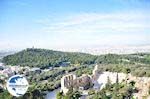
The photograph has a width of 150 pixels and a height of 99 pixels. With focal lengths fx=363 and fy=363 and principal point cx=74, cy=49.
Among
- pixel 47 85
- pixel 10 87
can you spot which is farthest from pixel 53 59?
pixel 10 87

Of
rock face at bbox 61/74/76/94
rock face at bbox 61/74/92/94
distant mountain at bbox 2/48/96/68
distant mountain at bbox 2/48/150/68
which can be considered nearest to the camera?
rock face at bbox 61/74/76/94

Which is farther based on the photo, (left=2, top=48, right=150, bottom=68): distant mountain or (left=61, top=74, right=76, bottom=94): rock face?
(left=2, top=48, right=150, bottom=68): distant mountain

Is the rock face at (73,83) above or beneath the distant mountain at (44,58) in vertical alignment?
beneath

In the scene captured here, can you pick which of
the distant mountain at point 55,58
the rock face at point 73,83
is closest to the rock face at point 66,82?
the rock face at point 73,83

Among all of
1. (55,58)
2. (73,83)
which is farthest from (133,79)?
(55,58)

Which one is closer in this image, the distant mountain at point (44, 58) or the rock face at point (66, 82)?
the rock face at point (66, 82)

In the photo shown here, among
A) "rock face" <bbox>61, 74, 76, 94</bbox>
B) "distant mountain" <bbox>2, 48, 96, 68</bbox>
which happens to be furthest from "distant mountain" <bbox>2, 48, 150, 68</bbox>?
"rock face" <bbox>61, 74, 76, 94</bbox>

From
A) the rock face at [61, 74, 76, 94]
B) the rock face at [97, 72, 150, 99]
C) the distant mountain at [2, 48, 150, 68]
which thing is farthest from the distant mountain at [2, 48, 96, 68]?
the rock face at [97, 72, 150, 99]

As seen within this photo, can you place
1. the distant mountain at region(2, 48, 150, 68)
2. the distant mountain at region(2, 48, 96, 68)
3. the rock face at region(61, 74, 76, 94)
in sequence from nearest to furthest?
the rock face at region(61, 74, 76, 94)
the distant mountain at region(2, 48, 150, 68)
the distant mountain at region(2, 48, 96, 68)

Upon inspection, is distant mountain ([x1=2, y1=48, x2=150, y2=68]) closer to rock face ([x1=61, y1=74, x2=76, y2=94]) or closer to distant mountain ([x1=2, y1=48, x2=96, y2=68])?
distant mountain ([x1=2, y1=48, x2=96, y2=68])

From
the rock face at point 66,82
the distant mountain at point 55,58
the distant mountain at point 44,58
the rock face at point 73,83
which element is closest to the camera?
the rock face at point 66,82

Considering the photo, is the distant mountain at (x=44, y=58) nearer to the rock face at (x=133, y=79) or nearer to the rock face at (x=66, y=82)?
the rock face at (x=66, y=82)

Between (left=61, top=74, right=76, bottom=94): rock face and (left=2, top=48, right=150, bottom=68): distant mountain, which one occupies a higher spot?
(left=2, top=48, right=150, bottom=68): distant mountain

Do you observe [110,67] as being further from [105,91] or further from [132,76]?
[105,91]
